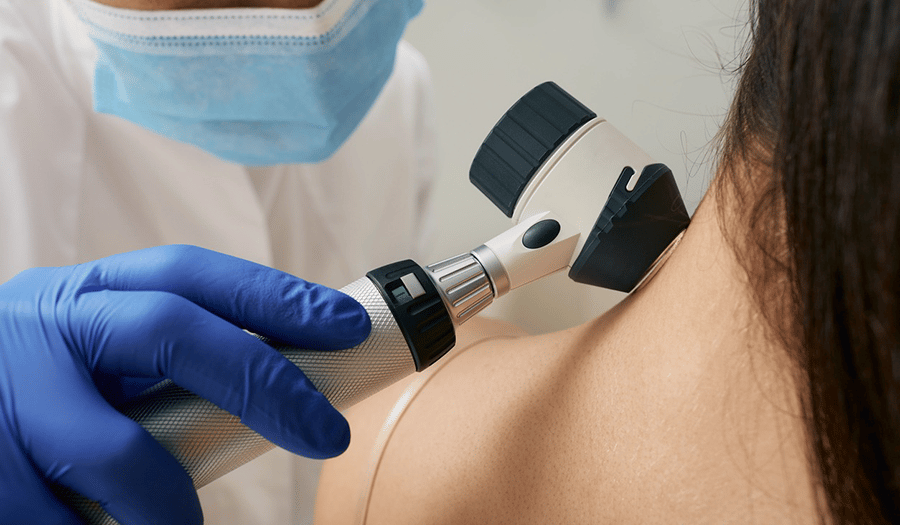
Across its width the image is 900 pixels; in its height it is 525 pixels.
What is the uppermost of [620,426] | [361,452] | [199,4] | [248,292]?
[199,4]

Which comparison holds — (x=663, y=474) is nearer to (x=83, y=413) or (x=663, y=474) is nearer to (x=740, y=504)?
(x=740, y=504)

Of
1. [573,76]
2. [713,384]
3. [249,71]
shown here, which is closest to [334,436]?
[713,384]

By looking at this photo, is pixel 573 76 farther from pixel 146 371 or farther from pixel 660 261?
pixel 146 371

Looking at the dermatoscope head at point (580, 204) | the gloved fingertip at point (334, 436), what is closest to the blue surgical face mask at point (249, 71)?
the dermatoscope head at point (580, 204)

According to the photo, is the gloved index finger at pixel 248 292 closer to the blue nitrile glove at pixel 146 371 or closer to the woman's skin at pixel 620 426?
the blue nitrile glove at pixel 146 371

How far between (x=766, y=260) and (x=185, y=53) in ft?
2.34

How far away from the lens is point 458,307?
56 centimetres

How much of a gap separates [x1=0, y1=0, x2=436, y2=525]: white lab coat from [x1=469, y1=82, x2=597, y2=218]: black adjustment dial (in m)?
0.55

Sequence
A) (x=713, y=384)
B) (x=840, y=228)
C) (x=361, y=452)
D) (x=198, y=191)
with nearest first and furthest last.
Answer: (x=840, y=228) → (x=713, y=384) → (x=361, y=452) → (x=198, y=191)

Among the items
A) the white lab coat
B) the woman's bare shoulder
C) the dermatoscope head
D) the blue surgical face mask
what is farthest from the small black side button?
the white lab coat

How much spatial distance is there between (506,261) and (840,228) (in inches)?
11.6

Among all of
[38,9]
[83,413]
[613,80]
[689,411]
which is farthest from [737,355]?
[38,9]

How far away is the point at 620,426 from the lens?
586 millimetres

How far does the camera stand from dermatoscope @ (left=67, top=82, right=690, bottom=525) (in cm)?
53
